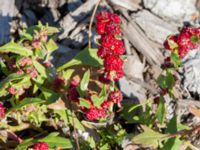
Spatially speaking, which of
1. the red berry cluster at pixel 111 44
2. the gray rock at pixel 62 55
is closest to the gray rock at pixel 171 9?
the gray rock at pixel 62 55

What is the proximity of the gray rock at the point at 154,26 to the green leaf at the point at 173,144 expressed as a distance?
1.51 m

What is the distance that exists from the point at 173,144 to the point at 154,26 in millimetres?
1649

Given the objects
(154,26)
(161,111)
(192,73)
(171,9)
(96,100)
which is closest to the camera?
(96,100)

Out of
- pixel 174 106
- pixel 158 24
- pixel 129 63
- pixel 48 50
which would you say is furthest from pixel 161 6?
pixel 48 50

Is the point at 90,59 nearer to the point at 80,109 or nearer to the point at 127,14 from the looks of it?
the point at 80,109

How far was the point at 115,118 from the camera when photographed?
432cm

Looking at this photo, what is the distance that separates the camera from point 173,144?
351cm

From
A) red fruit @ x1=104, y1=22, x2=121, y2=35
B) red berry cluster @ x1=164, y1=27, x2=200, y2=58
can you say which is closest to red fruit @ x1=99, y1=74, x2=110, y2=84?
red fruit @ x1=104, y1=22, x2=121, y2=35

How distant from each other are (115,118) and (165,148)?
0.85 meters

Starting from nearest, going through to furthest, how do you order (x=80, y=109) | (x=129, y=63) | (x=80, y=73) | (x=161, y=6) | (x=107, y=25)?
1. (x=107, y=25)
2. (x=80, y=109)
3. (x=80, y=73)
4. (x=129, y=63)
5. (x=161, y=6)

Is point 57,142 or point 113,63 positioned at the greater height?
point 113,63

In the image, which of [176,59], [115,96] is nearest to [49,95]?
[115,96]

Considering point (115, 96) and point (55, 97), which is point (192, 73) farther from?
point (55, 97)

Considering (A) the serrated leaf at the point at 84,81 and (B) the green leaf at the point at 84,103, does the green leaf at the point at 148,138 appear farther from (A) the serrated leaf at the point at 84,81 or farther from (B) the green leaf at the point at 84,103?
(A) the serrated leaf at the point at 84,81
